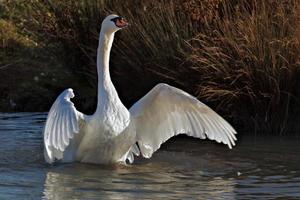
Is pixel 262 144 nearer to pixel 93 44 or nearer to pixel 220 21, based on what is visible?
pixel 220 21

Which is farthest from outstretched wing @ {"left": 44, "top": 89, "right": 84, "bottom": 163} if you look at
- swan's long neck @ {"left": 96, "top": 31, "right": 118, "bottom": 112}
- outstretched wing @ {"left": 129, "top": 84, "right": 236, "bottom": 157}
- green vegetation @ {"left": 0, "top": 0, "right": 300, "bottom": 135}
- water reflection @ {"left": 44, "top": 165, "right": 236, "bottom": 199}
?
green vegetation @ {"left": 0, "top": 0, "right": 300, "bottom": 135}

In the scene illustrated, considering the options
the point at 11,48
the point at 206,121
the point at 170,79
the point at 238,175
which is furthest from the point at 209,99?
the point at 11,48

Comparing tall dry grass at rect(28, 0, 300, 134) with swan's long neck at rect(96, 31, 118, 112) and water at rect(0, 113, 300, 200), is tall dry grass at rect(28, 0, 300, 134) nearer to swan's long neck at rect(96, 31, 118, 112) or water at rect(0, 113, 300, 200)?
water at rect(0, 113, 300, 200)

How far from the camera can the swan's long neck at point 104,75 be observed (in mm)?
10117

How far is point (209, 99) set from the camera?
12.1 metres

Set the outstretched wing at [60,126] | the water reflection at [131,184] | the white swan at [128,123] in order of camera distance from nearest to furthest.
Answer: the water reflection at [131,184], the outstretched wing at [60,126], the white swan at [128,123]

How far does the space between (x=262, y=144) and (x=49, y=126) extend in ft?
10.9

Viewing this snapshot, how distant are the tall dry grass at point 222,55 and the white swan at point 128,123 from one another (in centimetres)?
127

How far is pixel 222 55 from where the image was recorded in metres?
11.8

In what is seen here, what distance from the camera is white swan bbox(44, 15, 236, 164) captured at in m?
10.0

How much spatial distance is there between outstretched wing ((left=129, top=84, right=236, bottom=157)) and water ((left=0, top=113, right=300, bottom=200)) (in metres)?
0.29

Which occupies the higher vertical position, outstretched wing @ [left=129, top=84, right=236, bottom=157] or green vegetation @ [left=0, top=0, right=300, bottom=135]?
green vegetation @ [left=0, top=0, right=300, bottom=135]

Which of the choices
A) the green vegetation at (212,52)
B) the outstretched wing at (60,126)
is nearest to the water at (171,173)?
the outstretched wing at (60,126)

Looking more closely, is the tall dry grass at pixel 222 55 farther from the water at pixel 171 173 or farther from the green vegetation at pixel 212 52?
the water at pixel 171 173
